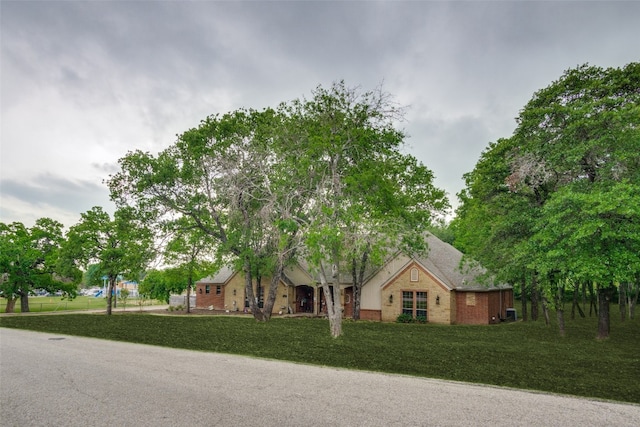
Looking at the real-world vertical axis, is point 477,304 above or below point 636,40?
below

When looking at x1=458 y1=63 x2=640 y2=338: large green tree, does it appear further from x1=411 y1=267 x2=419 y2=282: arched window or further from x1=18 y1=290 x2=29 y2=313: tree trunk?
x1=18 y1=290 x2=29 y2=313: tree trunk

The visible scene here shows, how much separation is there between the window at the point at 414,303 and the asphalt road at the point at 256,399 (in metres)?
18.1

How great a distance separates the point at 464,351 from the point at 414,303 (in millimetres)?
13525

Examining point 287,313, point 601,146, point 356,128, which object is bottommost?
point 287,313

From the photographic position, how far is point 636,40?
16016mm

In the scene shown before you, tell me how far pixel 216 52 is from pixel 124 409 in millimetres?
17245

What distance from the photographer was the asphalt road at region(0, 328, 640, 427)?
7.03 metres

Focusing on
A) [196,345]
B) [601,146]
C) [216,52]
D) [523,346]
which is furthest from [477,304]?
[216,52]

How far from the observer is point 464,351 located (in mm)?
14609

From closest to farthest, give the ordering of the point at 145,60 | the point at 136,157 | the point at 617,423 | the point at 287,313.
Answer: the point at 617,423 → the point at 145,60 → the point at 136,157 → the point at 287,313

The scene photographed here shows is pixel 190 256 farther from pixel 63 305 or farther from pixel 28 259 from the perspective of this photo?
pixel 63 305

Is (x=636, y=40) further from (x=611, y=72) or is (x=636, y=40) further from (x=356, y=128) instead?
(x=356, y=128)

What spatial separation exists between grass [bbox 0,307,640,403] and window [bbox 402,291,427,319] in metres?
5.52

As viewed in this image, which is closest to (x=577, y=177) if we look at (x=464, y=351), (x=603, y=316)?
(x=603, y=316)
